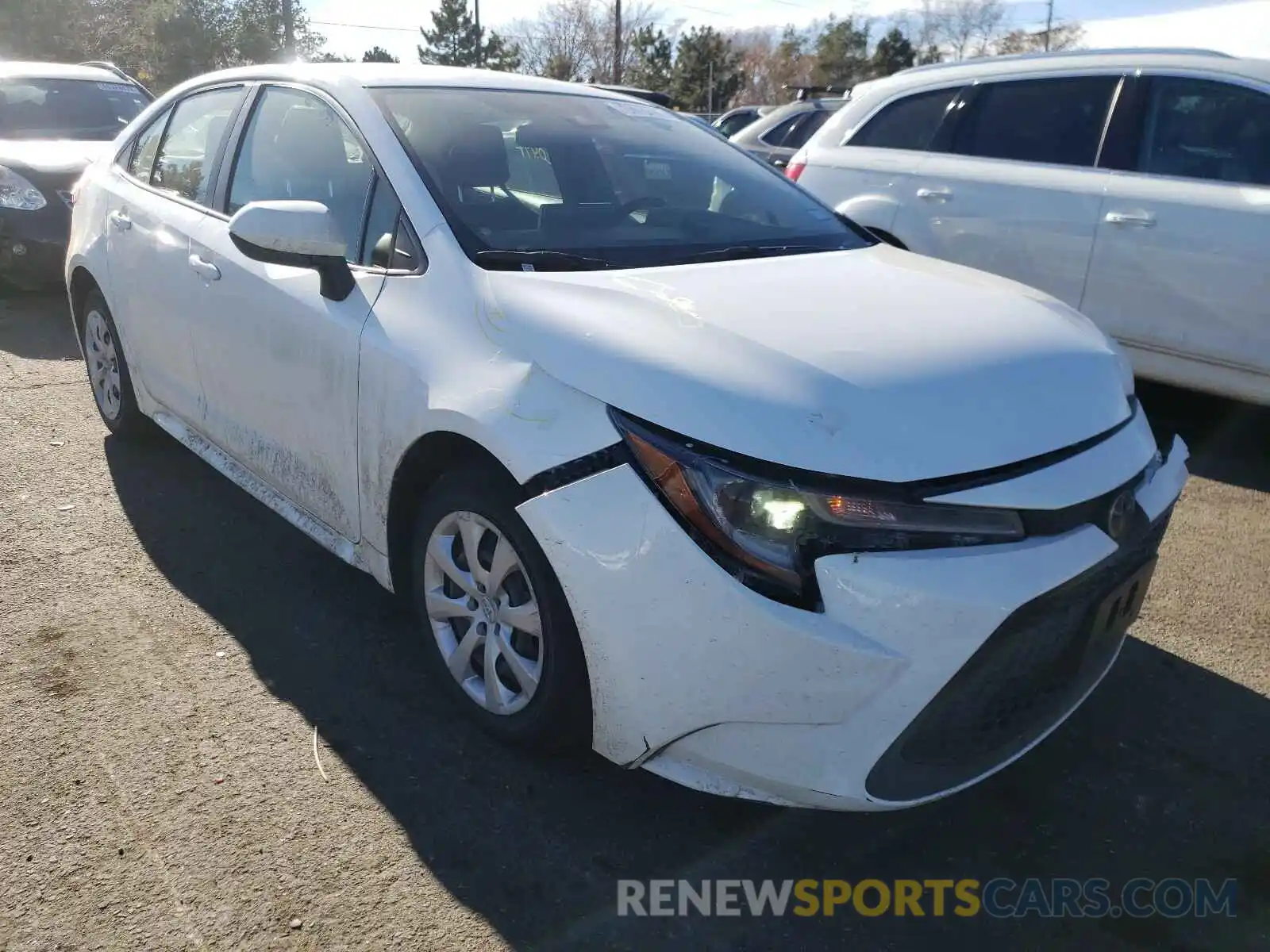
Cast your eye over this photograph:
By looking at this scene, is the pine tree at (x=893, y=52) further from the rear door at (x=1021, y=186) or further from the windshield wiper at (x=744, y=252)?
the windshield wiper at (x=744, y=252)

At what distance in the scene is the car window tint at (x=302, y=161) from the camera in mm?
2930

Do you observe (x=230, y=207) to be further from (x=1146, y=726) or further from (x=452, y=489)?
(x=1146, y=726)

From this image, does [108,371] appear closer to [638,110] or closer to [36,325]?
[638,110]

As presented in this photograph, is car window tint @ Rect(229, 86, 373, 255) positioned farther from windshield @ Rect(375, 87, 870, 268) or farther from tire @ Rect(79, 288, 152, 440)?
tire @ Rect(79, 288, 152, 440)

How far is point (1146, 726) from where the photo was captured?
A: 280cm

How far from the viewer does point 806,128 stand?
10289 millimetres

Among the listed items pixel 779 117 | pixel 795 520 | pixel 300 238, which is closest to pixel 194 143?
pixel 300 238

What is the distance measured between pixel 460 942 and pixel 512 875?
0.20 meters

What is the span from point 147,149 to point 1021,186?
4.09 meters

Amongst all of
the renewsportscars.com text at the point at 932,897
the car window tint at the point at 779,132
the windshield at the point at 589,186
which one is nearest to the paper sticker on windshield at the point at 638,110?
the windshield at the point at 589,186

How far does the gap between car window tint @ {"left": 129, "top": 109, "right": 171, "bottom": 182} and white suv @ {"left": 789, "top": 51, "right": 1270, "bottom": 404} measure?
351 centimetres

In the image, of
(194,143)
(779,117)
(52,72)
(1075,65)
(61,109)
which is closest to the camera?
(194,143)

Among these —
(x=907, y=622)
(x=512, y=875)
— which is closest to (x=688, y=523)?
(x=907, y=622)

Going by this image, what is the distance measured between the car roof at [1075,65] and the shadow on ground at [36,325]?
17.0 feet
